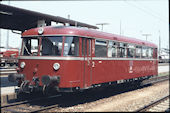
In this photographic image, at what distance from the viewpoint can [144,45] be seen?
15547mm

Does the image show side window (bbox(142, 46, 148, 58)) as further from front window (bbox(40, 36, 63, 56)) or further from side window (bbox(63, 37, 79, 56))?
front window (bbox(40, 36, 63, 56))

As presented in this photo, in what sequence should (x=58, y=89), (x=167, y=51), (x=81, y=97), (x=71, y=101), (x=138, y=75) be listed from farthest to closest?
1. (x=167, y=51)
2. (x=138, y=75)
3. (x=81, y=97)
4. (x=71, y=101)
5. (x=58, y=89)

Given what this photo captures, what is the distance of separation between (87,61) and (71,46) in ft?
3.33

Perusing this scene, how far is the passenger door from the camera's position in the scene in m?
9.73

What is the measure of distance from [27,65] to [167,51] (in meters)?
82.8

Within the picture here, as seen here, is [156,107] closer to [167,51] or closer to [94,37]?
[94,37]

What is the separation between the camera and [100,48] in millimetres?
10719

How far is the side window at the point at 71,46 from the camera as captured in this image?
9305 mm

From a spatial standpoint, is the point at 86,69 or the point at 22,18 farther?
the point at 22,18

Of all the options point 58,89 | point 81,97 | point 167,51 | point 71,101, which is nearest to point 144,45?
point 81,97

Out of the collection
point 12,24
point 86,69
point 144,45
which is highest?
point 12,24

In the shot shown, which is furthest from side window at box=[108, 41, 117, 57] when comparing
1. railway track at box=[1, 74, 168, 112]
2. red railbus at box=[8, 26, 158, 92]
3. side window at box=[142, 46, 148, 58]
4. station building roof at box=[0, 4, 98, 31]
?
side window at box=[142, 46, 148, 58]

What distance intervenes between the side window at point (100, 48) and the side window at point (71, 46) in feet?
4.12

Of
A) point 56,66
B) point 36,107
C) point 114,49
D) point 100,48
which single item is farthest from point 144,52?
point 36,107
